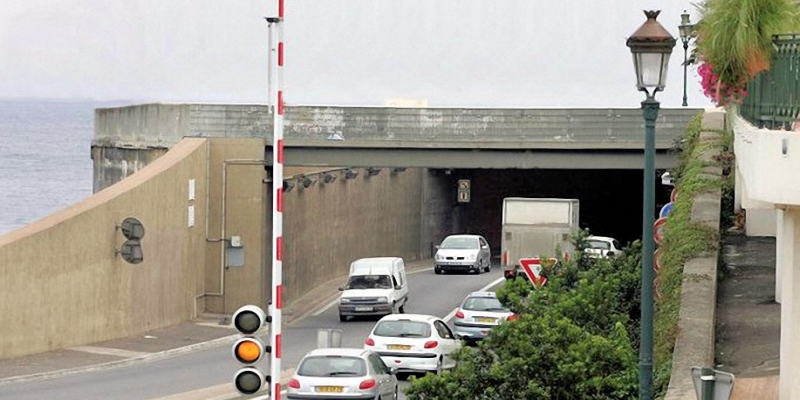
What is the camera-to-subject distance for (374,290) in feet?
151

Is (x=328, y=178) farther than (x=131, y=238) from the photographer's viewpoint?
Yes

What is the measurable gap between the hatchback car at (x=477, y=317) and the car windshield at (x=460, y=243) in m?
21.7

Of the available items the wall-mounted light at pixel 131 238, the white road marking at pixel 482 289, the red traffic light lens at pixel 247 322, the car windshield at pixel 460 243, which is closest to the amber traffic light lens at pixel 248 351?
the red traffic light lens at pixel 247 322

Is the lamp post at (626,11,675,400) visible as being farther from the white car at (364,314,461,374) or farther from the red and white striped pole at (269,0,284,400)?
the white car at (364,314,461,374)

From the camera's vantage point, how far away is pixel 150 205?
1626 inches

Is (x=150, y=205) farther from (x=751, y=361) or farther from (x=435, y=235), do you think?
(x=435, y=235)

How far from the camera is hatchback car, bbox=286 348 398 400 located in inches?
1033

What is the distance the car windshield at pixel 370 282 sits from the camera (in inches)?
1821

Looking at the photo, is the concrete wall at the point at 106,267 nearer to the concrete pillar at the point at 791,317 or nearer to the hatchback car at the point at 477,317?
the hatchback car at the point at 477,317

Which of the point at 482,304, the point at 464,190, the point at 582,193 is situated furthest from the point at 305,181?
the point at 582,193

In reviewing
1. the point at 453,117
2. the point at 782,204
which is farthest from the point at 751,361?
the point at 453,117

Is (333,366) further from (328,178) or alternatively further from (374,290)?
(328,178)

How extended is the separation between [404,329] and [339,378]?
19.9 ft

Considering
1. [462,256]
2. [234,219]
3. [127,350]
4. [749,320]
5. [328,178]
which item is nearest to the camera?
[749,320]
